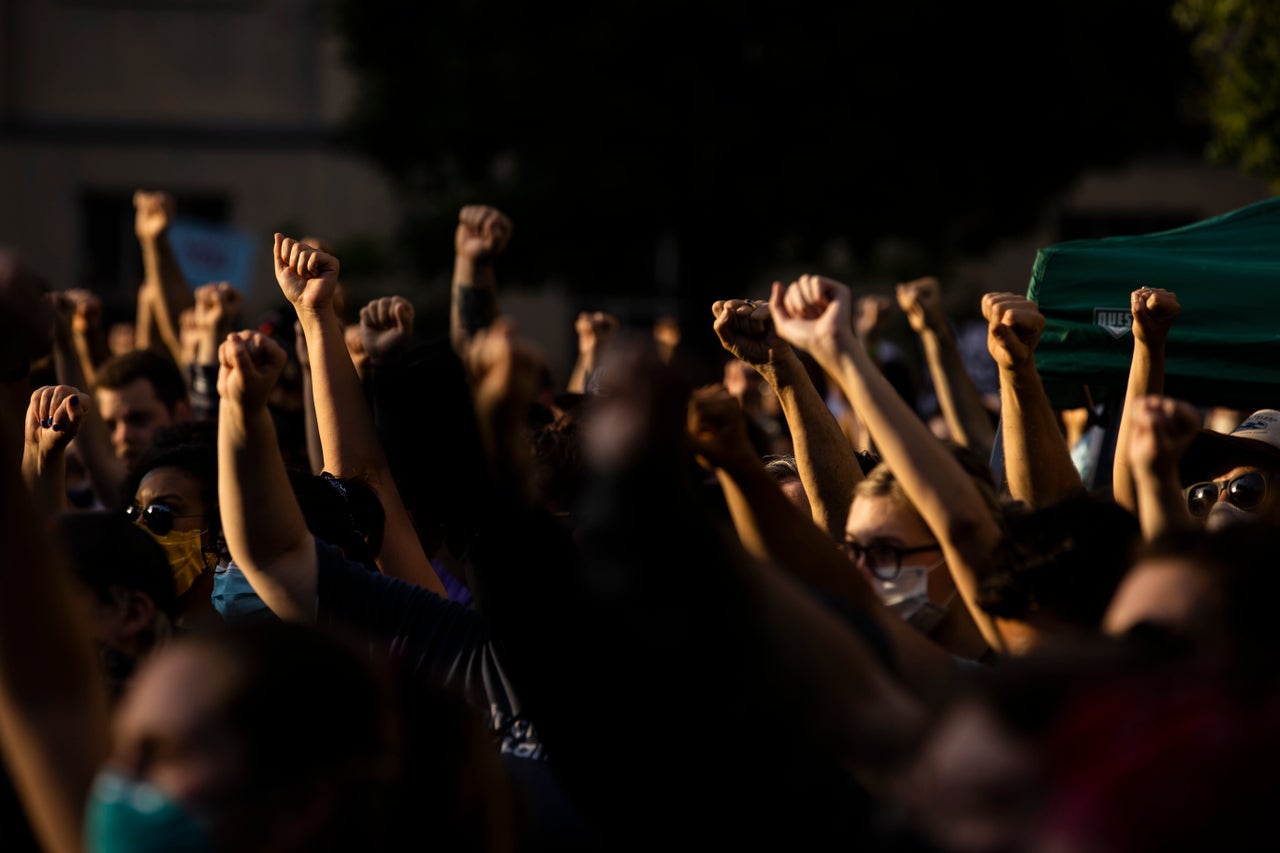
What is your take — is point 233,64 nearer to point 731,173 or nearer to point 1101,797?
point 731,173

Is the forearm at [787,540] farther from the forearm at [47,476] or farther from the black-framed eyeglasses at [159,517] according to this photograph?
the forearm at [47,476]

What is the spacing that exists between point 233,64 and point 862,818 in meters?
20.2

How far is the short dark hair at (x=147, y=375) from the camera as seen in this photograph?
5621 mm

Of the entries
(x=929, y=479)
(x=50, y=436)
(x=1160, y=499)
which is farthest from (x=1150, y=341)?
(x=50, y=436)

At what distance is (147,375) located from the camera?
562 centimetres

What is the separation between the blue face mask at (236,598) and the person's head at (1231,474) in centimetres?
225

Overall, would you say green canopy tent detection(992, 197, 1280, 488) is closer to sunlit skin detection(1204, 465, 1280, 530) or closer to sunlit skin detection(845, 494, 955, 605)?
sunlit skin detection(1204, 465, 1280, 530)

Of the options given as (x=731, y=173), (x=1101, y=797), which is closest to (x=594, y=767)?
(x=1101, y=797)

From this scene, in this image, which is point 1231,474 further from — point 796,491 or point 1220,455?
point 796,491

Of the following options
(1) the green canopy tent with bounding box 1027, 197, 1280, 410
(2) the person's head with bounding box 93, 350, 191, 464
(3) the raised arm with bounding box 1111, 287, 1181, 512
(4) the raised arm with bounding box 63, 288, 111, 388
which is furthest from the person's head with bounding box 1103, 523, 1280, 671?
(4) the raised arm with bounding box 63, 288, 111, 388

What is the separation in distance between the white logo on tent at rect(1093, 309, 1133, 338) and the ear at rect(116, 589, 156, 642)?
311 cm

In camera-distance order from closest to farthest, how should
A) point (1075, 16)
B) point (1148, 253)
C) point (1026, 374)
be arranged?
point (1026, 374), point (1148, 253), point (1075, 16)

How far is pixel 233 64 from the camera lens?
2083 centimetres

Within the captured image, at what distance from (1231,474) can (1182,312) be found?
92 centimetres
